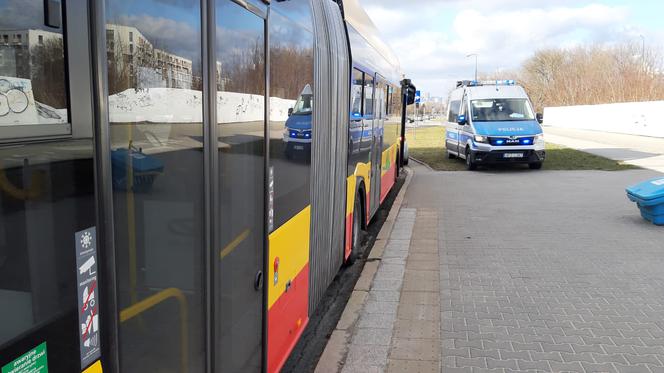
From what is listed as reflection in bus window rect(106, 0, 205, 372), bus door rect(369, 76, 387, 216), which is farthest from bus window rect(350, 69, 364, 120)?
reflection in bus window rect(106, 0, 205, 372)

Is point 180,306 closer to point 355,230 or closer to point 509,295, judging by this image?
point 509,295

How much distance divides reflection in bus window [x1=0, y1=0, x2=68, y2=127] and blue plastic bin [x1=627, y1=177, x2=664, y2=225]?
9.11 metres

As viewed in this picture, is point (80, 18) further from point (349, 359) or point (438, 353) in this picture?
point (438, 353)

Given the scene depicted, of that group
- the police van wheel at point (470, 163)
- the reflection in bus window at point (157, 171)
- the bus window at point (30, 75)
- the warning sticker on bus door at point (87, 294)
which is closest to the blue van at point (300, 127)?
the reflection in bus window at point (157, 171)

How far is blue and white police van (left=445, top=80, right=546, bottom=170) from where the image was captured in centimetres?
1625

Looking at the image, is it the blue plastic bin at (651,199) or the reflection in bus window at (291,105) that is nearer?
the reflection in bus window at (291,105)

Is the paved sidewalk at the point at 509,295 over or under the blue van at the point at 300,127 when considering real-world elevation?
under

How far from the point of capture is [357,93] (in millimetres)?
6293

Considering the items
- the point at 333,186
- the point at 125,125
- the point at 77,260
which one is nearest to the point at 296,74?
the point at 333,186

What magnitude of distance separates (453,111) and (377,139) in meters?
12.5

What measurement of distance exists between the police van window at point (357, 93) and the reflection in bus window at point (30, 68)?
182 inches

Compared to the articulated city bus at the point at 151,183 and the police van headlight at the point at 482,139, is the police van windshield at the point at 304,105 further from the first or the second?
the police van headlight at the point at 482,139

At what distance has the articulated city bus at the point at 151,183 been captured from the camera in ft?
4.30

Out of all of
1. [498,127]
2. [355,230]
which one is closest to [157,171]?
[355,230]
